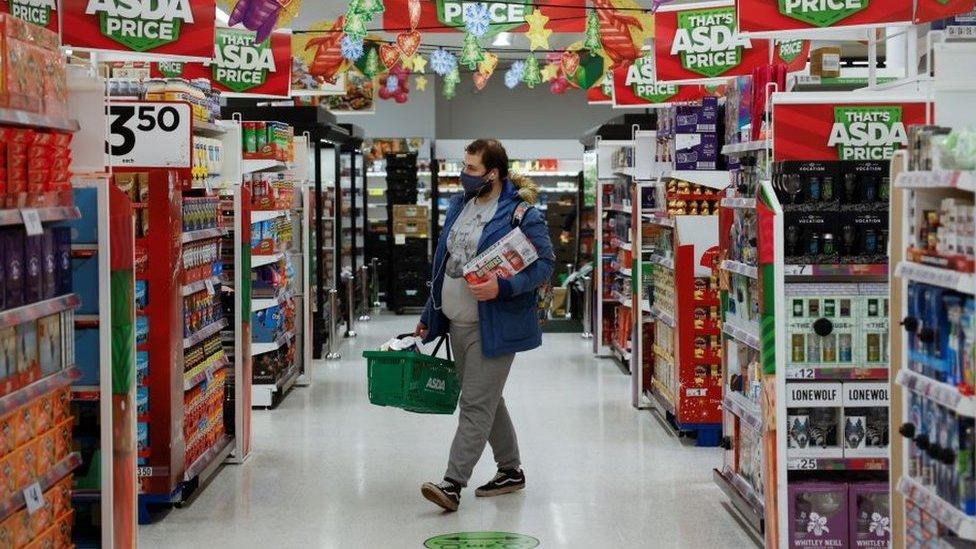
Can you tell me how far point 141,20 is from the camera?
7.89 meters

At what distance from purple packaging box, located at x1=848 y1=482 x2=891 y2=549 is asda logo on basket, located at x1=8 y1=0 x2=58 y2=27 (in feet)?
15.0

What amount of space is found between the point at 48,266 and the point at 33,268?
0.50 feet

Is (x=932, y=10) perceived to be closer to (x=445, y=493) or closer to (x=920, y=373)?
(x=920, y=373)

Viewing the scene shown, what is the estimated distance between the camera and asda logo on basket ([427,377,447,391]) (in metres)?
6.85

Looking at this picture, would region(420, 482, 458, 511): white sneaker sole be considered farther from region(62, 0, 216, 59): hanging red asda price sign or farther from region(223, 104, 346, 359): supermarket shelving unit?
region(223, 104, 346, 359): supermarket shelving unit

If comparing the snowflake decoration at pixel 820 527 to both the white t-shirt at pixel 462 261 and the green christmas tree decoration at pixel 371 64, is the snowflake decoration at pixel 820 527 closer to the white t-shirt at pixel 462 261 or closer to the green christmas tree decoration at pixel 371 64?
the white t-shirt at pixel 462 261

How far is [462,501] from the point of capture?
714cm

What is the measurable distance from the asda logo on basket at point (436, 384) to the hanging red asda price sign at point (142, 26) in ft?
8.25

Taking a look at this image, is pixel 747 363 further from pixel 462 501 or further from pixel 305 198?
pixel 305 198

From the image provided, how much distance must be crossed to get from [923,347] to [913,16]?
2.94m

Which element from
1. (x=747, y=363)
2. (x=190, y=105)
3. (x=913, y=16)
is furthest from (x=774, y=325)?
(x=190, y=105)

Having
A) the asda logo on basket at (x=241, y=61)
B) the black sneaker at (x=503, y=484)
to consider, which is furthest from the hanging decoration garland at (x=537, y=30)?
the black sneaker at (x=503, y=484)

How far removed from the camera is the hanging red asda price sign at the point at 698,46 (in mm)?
11227

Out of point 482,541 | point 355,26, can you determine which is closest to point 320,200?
point 355,26
